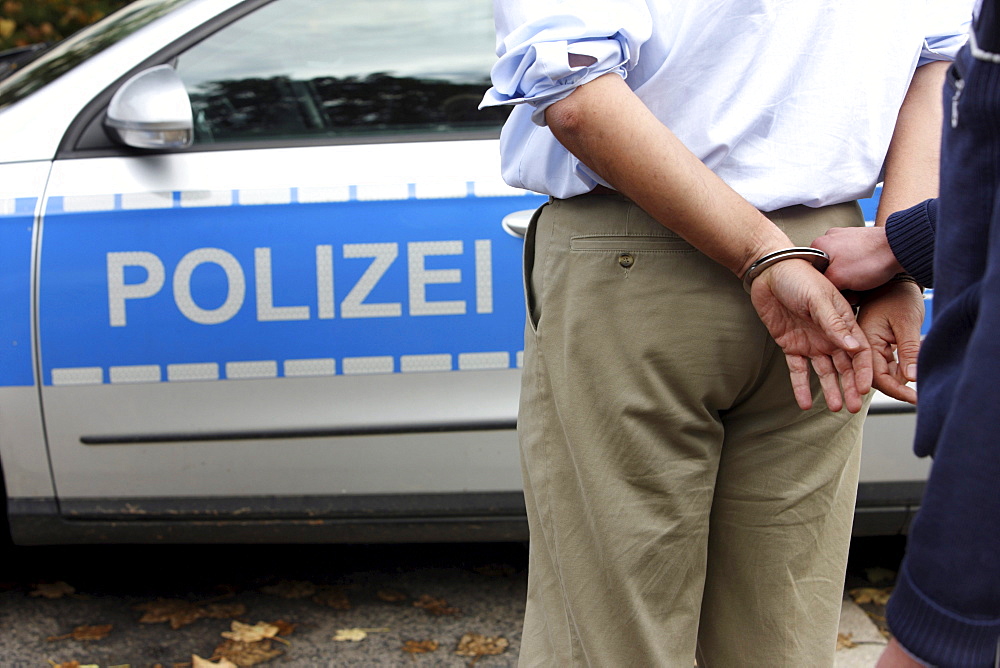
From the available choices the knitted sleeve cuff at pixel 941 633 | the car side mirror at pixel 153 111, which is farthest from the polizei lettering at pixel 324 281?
the knitted sleeve cuff at pixel 941 633

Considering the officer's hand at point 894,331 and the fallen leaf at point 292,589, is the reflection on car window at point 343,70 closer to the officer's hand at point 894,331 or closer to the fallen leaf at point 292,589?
the fallen leaf at point 292,589

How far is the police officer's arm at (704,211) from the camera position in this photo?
100 centimetres

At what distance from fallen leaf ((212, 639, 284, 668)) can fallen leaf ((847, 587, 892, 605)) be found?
4.44 feet

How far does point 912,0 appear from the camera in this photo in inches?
42.4

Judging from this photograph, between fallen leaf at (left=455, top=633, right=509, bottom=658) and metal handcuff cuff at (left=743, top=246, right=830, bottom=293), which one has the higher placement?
metal handcuff cuff at (left=743, top=246, right=830, bottom=293)

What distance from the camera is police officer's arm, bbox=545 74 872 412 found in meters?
1.00

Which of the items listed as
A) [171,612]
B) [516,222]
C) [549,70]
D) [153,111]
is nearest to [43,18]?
[153,111]

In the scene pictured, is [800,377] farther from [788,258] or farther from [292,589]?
[292,589]

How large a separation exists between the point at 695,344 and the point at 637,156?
0.22 meters

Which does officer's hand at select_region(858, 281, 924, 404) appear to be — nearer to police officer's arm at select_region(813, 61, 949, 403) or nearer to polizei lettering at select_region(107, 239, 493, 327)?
police officer's arm at select_region(813, 61, 949, 403)

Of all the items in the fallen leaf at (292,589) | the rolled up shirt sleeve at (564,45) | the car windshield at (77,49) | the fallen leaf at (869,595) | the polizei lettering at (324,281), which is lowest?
the fallen leaf at (869,595)

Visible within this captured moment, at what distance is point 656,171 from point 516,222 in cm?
104

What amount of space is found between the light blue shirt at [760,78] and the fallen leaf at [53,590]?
1.93m

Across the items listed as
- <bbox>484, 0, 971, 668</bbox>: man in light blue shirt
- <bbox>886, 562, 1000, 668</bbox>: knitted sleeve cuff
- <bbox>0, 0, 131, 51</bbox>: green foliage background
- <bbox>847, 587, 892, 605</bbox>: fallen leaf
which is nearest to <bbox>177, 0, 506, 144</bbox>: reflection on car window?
<bbox>484, 0, 971, 668</bbox>: man in light blue shirt
